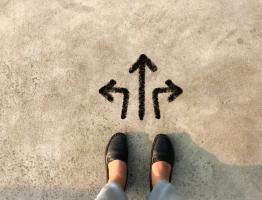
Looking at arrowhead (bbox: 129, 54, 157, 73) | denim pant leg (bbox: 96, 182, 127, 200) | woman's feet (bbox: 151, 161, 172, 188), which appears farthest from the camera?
arrowhead (bbox: 129, 54, 157, 73)

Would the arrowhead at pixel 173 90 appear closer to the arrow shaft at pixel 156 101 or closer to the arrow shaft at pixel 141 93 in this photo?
the arrow shaft at pixel 156 101

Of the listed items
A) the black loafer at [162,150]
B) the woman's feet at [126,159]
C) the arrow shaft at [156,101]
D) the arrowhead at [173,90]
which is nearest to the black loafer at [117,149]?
the woman's feet at [126,159]

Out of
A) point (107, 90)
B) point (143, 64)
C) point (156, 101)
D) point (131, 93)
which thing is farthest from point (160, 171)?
point (143, 64)

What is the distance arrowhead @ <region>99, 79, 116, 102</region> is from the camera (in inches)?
101

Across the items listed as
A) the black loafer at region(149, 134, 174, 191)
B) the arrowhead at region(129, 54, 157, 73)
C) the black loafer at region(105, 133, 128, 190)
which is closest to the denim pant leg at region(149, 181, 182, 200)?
the black loafer at region(149, 134, 174, 191)

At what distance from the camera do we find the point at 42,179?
7.88 feet

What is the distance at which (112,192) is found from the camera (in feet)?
6.89

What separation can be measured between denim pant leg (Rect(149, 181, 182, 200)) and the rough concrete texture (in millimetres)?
197

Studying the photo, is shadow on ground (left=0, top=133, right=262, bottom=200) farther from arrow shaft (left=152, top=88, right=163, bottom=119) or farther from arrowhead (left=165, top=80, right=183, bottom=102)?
arrowhead (left=165, top=80, right=183, bottom=102)

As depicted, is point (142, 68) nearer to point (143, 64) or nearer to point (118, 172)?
point (143, 64)

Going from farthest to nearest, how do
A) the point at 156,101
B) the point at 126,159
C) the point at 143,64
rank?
the point at 143,64, the point at 156,101, the point at 126,159

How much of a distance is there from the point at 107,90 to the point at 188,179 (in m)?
0.91

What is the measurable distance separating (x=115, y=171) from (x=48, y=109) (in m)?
0.73

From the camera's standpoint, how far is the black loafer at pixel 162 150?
2.34 m
